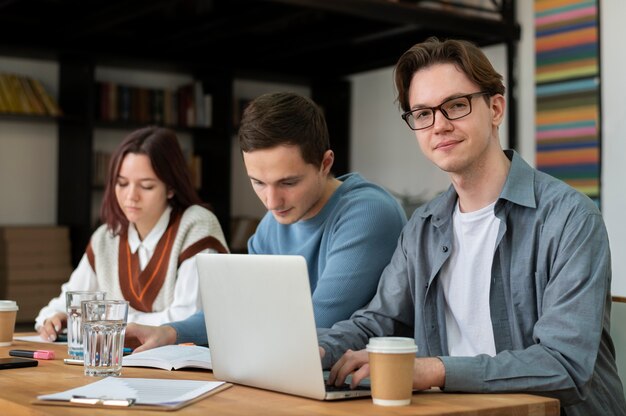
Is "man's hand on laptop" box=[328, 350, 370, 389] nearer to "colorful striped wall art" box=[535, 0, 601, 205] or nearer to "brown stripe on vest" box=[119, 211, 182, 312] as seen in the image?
"brown stripe on vest" box=[119, 211, 182, 312]

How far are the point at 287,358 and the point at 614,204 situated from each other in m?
4.61

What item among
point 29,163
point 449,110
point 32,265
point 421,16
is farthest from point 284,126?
point 29,163

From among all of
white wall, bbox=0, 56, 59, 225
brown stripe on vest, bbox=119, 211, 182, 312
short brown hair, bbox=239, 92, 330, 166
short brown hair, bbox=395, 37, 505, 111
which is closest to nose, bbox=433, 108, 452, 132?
short brown hair, bbox=395, 37, 505, 111

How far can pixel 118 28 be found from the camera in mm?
6668

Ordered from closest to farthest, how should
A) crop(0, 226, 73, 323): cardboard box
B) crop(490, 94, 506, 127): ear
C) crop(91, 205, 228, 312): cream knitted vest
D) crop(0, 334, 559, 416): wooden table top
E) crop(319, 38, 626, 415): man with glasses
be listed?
crop(0, 334, 559, 416): wooden table top < crop(319, 38, 626, 415): man with glasses < crop(490, 94, 506, 127): ear < crop(91, 205, 228, 312): cream knitted vest < crop(0, 226, 73, 323): cardboard box

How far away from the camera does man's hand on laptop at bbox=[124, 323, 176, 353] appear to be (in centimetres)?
222

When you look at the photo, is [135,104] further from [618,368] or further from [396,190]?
[618,368]

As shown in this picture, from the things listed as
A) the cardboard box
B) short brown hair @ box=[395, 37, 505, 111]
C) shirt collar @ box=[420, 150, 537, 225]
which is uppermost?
short brown hair @ box=[395, 37, 505, 111]

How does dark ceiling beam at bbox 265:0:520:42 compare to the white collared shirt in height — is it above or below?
above

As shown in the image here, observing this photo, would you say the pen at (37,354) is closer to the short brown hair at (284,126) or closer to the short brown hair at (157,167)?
the short brown hair at (284,126)

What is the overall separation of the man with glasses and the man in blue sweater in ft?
0.47

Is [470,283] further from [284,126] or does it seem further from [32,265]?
[32,265]

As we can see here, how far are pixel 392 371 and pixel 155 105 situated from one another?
5.76 meters

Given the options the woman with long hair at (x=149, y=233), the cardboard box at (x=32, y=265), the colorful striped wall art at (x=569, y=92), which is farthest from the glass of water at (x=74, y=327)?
the colorful striped wall art at (x=569, y=92)
